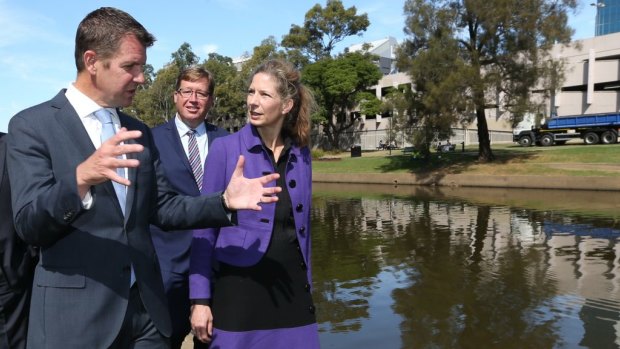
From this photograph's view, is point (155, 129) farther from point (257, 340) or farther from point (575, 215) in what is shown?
point (575, 215)

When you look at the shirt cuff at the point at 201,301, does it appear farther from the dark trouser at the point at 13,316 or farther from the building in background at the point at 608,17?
the building in background at the point at 608,17

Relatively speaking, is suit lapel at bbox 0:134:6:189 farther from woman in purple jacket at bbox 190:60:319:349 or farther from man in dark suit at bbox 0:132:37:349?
woman in purple jacket at bbox 190:60:319:349

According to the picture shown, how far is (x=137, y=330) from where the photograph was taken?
2.02m

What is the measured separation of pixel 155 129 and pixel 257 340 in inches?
61.7

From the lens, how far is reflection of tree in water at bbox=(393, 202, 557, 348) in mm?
5250

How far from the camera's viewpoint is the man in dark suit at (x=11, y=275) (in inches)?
80.4

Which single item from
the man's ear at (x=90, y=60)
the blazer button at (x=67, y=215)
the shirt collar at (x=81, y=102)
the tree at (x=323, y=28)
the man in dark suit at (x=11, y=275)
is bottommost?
the man in dark suit at (x=11, y=275)

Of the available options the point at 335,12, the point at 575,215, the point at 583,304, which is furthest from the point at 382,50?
the point at 583,304

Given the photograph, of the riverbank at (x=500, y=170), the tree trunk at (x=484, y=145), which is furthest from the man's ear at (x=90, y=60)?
the tree trunk at (x=484, y=145)

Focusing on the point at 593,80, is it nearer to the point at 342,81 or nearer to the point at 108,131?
the point at 342,81

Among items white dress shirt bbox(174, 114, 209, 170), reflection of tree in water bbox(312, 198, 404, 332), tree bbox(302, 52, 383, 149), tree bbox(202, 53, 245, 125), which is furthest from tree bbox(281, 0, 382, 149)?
white dress shirt bbox(174, 114, 209, 170)

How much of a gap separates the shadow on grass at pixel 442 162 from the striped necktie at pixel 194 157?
75.6ft

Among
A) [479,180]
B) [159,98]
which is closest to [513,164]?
[479,180]

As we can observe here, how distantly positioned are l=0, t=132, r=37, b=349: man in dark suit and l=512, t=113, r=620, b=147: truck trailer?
102 ft
